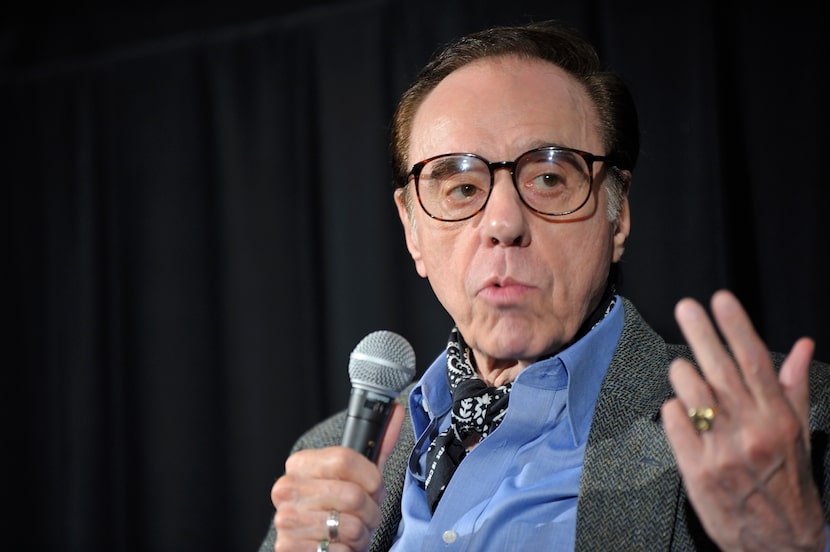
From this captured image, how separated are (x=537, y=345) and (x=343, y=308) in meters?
1.21

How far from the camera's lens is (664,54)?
7.85 feet

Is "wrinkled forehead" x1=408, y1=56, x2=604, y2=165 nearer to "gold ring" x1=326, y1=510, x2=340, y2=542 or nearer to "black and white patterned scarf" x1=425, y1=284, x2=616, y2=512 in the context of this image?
"black and white patterned scarf" x1=425, y1=284, x2=616, y2=512

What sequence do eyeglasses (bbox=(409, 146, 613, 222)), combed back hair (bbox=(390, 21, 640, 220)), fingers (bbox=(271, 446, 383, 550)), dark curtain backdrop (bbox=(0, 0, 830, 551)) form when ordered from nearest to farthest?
1. fingers (bbox=(271, 446, 383, 550))
2. eyeglasses (bbox=(409, 146, 613, 222))
3. combed back hair (bbox=(390, 21, 640, 220))
4. dark curtain backdrop (bbox=(0, 0, 830, 551))

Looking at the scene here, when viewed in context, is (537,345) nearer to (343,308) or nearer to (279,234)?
(343,308)

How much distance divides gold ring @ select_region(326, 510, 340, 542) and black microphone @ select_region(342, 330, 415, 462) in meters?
0.09

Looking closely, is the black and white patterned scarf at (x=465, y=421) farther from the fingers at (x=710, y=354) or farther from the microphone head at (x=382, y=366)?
the fingers at (x=710, y=354)

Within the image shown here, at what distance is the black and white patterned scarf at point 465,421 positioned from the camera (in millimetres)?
1750

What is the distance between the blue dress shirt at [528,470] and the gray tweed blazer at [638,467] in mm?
67

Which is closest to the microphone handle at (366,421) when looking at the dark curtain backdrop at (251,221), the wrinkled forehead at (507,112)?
the wrinkled forehead at (507,112)

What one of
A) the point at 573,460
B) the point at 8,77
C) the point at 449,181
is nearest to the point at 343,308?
the point at 449,181

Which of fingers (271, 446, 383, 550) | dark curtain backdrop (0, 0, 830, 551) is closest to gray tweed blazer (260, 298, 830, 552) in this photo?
fingers (271, 446, 383, 550)

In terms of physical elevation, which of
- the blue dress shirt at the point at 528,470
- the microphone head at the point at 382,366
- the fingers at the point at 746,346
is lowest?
the blue dress shirt at the point at 528,470

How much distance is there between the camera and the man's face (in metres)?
1.70

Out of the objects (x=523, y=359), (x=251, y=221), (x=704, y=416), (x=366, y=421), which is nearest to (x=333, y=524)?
(x=366, y=421)
